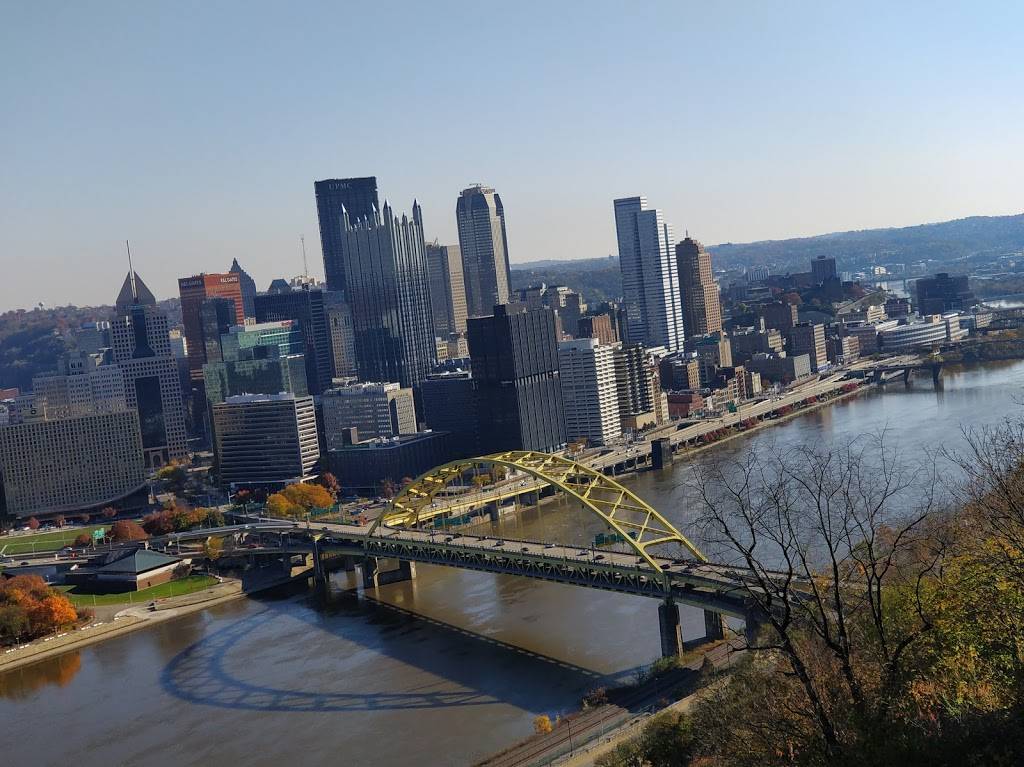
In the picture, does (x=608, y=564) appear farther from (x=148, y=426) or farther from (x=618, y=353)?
(x=148, y=426)

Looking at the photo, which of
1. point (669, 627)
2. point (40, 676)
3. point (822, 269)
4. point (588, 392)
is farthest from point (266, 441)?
point (822, 269)

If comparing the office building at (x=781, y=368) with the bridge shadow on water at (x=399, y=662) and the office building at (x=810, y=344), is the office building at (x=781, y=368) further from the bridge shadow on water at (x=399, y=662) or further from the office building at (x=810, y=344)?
the bridge shadow on water at (x=399, y=662)

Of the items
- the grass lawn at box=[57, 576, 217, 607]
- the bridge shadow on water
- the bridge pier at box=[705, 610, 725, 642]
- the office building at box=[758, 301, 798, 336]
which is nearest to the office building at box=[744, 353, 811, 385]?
the office building at box=[758, 301, 798, 336]

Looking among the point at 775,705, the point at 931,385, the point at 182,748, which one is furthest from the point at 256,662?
the point at 931,385

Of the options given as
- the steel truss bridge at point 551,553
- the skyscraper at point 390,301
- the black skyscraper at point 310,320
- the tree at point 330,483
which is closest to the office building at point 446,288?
the black skyscraper at point 310,320

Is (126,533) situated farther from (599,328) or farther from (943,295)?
(943,295)
